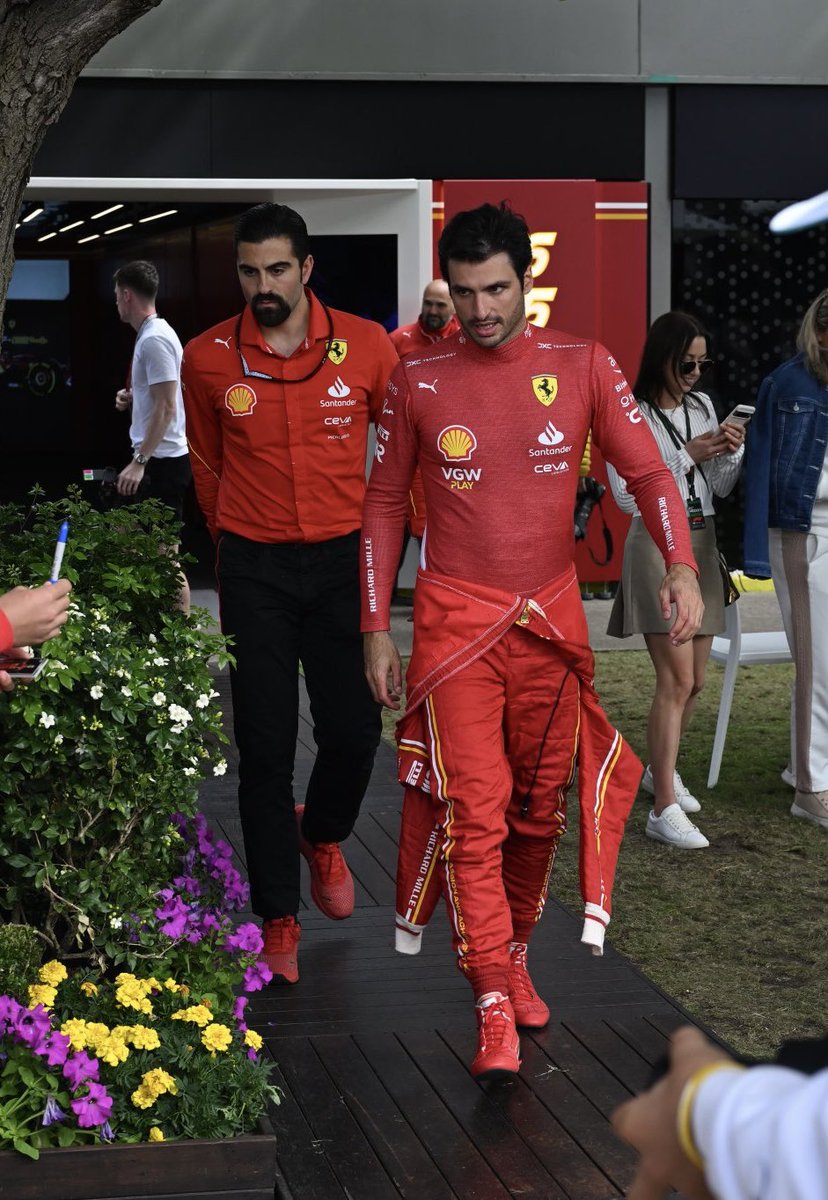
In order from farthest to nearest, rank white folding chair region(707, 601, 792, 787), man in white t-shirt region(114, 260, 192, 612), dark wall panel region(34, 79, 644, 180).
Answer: dark wall panel region(34, 79, 644, 180)
man in white t-shirt region(114, 260, 192, 612)
white folding chair region(707, 601, 792, 787)

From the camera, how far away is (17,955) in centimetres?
364

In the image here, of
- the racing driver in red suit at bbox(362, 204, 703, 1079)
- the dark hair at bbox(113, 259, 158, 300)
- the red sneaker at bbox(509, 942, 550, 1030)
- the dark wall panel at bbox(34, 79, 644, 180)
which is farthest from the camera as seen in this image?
the dark wall panel at bbox(34, 79, 644, 180)

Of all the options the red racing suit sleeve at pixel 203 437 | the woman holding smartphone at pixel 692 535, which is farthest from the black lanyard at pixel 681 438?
the red racing suit sleeve at pixel 203 437

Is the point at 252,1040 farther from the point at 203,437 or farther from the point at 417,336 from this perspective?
the point at 417,336

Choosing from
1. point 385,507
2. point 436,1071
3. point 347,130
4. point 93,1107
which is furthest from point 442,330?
point 93,1107

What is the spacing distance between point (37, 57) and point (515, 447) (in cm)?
143

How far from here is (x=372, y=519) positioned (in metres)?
4.52

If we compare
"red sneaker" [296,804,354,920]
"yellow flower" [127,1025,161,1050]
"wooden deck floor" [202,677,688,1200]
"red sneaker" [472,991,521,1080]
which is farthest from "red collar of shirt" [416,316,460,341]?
"yellow flower" [127,1025,161,1050]

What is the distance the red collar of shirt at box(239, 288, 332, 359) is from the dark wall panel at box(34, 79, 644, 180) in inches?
272

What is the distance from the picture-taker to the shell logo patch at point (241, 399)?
15.9 ft

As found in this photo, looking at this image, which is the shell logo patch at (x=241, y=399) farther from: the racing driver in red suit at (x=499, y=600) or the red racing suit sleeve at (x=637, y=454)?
the red racing suit sleeve at (x=637, y=454)

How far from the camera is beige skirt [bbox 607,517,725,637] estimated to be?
636 cm

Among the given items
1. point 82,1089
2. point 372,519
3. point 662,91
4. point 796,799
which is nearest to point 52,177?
point 662,91

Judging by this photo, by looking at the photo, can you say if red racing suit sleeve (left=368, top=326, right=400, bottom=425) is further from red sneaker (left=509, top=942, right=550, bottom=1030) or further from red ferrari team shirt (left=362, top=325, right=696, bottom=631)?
red sneaker (left=509, top=942, right=550, bottom=1030)
